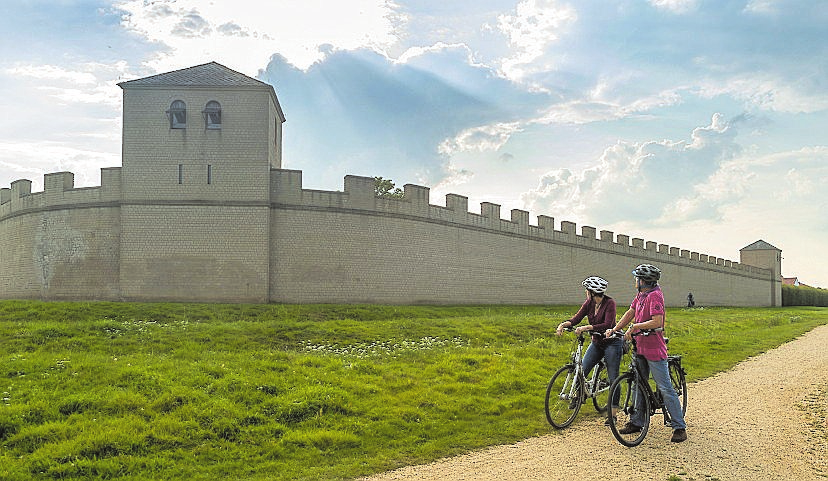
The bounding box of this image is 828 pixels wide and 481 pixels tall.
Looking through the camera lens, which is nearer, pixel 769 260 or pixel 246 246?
pixel 246 246

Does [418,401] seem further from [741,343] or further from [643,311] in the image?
[741,343]

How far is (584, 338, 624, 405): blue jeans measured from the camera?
9.34m

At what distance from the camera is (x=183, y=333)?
17.9 metres

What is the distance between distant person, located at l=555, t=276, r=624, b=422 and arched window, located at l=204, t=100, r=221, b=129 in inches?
805

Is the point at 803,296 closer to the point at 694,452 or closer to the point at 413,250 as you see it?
the point at 413,250

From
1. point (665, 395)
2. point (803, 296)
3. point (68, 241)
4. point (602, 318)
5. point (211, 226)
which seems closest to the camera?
point (665, 395)

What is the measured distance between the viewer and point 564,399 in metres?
9.56

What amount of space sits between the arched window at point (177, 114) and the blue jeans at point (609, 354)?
69.7 feet

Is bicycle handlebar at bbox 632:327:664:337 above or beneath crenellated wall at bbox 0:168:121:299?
beneath

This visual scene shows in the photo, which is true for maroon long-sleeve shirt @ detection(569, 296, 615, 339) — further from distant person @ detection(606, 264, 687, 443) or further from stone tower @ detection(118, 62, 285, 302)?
stone tower @ detection(118, 62, 285, 302)

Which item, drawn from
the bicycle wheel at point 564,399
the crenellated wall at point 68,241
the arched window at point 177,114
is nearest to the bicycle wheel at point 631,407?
the bicycle wheel at point 564,399

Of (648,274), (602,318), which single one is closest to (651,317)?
(648,274)

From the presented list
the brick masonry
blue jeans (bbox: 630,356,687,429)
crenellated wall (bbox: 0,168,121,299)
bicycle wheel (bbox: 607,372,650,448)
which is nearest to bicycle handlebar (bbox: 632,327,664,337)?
blue jeans (bbox: 630,356,687,429)

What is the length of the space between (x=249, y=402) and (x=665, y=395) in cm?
596
